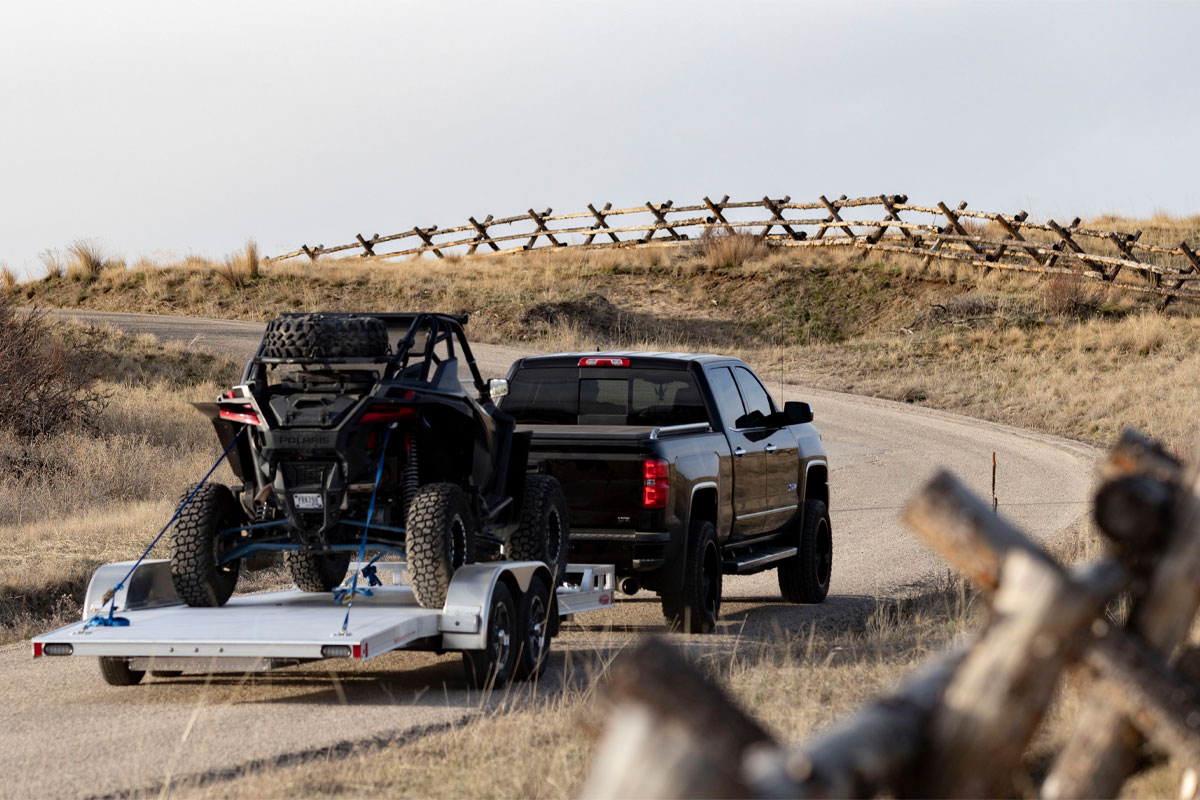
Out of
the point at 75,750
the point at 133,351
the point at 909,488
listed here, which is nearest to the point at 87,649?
the point at 75,750

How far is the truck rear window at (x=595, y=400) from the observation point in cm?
1129

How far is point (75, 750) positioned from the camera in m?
7.07

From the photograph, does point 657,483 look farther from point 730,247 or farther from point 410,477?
point 730,247

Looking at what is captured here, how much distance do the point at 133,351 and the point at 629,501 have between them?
68.7ft

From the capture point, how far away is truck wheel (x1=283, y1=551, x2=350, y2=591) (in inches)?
412

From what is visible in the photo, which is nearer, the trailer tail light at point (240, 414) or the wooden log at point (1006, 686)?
the wooden log at point (1006, 686)

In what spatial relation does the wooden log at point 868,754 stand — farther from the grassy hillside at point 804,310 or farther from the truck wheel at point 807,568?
the grassy hillside at point 804,310

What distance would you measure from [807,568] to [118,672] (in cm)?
598

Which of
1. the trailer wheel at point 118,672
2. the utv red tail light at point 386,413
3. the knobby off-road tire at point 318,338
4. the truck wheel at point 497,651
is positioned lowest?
the trailer wheel at point 118,672

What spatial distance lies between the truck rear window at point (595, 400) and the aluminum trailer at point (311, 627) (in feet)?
7.65

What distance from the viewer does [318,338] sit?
338 inches

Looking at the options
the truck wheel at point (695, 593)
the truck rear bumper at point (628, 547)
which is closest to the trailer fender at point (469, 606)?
the truck rear bumper at point (628, 547)

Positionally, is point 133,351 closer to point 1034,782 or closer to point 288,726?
point 288,726

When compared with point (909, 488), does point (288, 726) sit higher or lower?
higher
